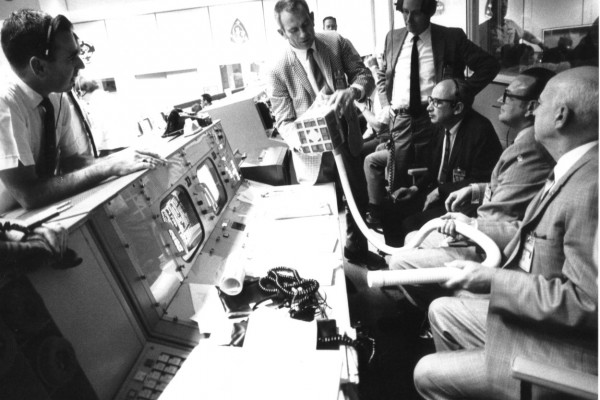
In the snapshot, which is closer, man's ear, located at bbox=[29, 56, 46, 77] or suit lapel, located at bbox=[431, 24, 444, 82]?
man's ear, located at bbox=[29, 56, 46, 77]

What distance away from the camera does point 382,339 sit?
2.09 meters

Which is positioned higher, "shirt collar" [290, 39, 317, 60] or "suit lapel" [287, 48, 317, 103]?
"shirt collar" [290, 39, 317, 60]

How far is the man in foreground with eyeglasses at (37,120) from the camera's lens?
3.93ft

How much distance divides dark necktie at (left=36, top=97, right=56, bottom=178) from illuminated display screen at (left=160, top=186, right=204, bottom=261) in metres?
0.41

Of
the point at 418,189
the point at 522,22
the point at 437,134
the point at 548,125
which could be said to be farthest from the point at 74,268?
the point at 522,22

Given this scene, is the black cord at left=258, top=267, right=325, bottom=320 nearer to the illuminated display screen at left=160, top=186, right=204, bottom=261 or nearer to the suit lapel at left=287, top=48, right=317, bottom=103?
the illuminated display screen at left=160, top=186, right=204, bottom=261

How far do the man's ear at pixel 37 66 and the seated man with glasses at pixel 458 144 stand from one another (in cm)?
187

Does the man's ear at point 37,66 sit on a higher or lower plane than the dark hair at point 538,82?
higher

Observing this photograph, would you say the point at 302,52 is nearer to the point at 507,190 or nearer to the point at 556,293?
the point at 507,190

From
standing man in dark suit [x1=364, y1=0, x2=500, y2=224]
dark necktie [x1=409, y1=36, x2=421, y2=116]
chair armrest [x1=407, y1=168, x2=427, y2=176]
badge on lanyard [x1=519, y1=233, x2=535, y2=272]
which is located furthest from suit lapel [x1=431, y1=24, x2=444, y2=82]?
badge on lanyard [x1=519, y1=233, x2=535, y2=272]

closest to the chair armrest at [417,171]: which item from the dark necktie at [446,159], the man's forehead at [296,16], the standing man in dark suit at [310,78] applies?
the dark necktie at [446,159]

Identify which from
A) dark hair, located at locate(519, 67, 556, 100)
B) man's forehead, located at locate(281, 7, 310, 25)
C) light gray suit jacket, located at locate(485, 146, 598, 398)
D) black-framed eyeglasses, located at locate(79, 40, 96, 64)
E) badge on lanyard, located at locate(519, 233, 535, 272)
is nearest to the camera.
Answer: light gray suit jacket, located at locate(485, 146, 598, 398)

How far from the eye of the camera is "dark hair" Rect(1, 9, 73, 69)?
126 cm

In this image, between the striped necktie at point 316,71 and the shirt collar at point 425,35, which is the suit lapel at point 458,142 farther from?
the striped necktie at point 316,71
